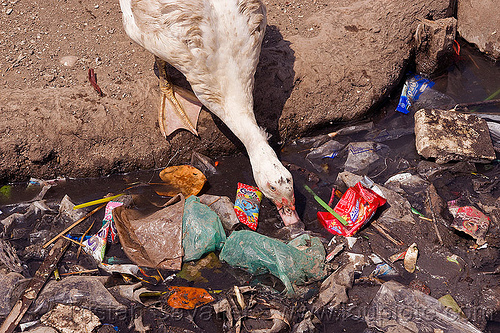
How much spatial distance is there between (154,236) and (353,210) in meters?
1.76

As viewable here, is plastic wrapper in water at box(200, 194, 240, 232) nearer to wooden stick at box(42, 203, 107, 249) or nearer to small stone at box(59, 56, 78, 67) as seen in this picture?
wooden stick at box(42, 203, 107, 249)

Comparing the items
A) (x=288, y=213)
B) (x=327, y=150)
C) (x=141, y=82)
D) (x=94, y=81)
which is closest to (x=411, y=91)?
(x=327, y=150)

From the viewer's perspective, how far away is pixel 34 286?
369 centimetres

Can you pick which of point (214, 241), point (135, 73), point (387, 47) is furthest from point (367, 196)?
point (135, 73)

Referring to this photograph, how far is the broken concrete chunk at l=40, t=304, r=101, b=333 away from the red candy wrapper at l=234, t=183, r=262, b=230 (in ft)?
4.83

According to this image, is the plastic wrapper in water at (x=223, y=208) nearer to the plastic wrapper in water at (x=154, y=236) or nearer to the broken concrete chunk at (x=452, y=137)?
the plastic wrapper in water at (x=154, y=236)

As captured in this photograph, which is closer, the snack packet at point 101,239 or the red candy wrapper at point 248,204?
the snack packet at point 101,239

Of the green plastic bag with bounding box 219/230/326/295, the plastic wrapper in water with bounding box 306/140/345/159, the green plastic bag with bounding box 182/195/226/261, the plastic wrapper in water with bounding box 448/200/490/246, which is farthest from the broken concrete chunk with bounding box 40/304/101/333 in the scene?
the plastic wrapper in water with bounding box 448/200/490/246

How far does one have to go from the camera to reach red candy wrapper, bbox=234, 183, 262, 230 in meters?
4.21

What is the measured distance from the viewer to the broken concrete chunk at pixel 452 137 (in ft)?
15.6

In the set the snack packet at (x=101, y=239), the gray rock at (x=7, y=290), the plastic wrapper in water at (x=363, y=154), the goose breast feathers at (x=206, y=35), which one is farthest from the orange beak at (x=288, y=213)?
the gray rock at (x=7, y=290)

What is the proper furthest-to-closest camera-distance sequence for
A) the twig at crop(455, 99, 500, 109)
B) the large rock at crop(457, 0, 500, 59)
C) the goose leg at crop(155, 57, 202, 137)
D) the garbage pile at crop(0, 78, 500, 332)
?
the large rock at crop(457, 0, 500, 59), the twig at crop(455, 99, 500, 109), the goose leg at crop(155, 57, 202, 137), the garbage pile at crop(0, 78, 500, 332)

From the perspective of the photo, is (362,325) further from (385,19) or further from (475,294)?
(385,19)

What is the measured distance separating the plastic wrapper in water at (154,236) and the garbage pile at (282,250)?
1cm
